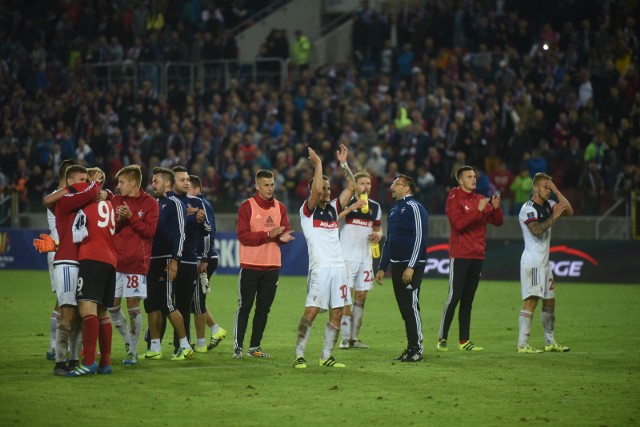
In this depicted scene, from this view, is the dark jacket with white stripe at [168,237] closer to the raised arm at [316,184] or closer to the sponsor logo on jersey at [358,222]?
the raised arm at [316,184]

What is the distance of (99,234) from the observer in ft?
38.5

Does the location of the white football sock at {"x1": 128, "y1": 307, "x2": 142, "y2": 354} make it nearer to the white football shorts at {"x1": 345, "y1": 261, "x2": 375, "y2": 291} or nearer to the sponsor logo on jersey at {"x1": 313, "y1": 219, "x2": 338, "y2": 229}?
the sponsor logo on jersey at {"x1": 313, "y1": 219, "x2": 338, "y2": 229}

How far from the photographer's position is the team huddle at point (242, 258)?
1170 centimetres

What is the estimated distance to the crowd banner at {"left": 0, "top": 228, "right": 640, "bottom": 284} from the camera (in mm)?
25031

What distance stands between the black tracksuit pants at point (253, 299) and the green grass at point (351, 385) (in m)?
0.41

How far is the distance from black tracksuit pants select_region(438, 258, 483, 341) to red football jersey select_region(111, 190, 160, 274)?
427cm

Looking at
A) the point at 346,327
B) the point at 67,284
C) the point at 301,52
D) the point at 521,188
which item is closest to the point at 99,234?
the point at 67,284

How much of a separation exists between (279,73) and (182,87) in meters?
3.37

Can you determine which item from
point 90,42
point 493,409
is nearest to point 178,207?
point 493,409

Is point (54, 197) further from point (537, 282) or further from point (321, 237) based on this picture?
point (537, 282)

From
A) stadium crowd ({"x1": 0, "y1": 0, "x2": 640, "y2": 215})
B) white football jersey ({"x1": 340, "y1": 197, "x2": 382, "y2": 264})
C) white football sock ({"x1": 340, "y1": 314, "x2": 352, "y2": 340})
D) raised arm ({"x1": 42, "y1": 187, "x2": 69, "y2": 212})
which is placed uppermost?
stadium crowd ({"x1": 0, "y1": 0, "x2": 640, "y2": 215})

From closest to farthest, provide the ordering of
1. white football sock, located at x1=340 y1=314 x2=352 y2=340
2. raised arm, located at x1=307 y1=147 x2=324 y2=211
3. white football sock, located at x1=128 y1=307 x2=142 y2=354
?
raised arm, located at x1=307 y1=147 x2=324 y2=211, white football sock, located at x1=128 y1=307 x2=142 y2=354, white football sock, located at x1=340 y1=314 x2=352 y2=340

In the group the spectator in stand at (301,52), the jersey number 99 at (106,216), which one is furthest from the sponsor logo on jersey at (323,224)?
the spectator in stand at (301,52)

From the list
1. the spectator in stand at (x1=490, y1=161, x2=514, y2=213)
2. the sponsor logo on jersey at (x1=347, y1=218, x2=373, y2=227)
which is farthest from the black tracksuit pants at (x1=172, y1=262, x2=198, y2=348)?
the spectator in stand at (x1=490, y1=161, x2=514, y2=213)
